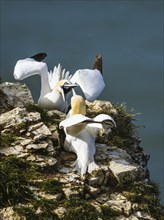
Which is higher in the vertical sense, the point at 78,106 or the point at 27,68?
the point at 27,68

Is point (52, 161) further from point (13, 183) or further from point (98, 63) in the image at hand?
point (98, 63)

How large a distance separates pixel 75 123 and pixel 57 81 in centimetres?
255

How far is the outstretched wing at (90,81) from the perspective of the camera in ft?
52.6

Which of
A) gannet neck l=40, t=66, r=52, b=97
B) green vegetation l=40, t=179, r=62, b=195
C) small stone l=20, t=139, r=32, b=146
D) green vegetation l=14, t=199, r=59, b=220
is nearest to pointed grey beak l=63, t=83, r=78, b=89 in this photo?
gannet neck l=40, t=66, r=52, b=97

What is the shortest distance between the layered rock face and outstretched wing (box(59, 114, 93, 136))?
0.82ft

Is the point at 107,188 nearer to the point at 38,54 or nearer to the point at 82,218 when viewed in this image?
the point at 82,218

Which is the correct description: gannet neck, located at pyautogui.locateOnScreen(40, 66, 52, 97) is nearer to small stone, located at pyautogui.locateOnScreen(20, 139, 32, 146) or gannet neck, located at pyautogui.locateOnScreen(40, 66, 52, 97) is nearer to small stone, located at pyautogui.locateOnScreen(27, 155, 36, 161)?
small stone, located at pyautogui.locateOnScreen(20, 139, 32, 146)

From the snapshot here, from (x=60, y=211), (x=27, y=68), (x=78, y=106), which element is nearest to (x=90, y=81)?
(x=27, y=68)

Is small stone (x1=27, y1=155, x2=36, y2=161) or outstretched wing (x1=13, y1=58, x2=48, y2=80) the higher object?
outstretched wing (x1=13, y1=58, x2=48, y2=80)

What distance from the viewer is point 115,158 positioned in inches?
588

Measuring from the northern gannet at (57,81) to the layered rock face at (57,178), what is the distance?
45 cm

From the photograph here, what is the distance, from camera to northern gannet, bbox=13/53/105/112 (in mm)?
16109

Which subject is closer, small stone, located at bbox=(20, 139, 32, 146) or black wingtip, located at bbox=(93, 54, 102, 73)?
small stone, located at bbox=(20, 139, 32, 146)

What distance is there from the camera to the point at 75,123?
46.9 feet
